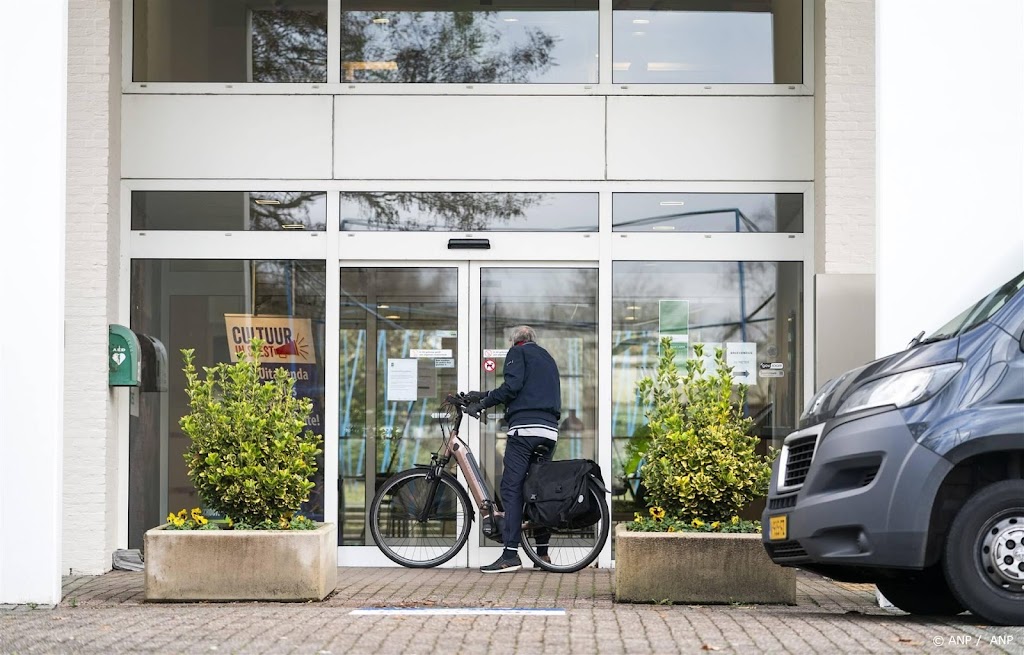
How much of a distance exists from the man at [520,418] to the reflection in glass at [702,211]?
5.01 ft

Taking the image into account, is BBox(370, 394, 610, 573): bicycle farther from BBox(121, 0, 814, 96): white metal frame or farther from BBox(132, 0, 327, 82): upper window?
BBox(132, 0, 327, 82): upper window

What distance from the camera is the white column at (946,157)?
839 centimetres

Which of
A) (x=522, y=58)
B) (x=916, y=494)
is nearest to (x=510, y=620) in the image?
(x=916, y=494)

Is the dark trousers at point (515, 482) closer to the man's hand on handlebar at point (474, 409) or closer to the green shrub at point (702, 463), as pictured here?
the man's hand on handlebar at point (474, 409)

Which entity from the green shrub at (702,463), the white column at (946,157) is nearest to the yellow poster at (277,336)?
the green shrub at (702,463)

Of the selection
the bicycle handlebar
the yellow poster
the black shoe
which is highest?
the yellow poster

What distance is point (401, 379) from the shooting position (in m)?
11.1

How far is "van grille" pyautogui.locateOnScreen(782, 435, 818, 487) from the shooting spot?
715 centimetres

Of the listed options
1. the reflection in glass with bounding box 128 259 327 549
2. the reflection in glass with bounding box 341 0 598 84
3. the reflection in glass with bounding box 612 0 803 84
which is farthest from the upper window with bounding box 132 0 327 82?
the reflection in glass with bounding box 612 0 803 84

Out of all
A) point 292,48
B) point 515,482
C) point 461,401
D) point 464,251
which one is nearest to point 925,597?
point 515,482

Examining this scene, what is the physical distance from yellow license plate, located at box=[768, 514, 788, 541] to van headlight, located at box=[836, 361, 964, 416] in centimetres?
64

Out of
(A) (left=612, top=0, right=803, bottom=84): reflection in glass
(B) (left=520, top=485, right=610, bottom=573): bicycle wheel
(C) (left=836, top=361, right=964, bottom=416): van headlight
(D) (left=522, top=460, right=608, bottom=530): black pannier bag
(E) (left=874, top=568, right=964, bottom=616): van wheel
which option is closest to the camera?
(C) (left=836, top=361, right=964, bottom=416): van headlight

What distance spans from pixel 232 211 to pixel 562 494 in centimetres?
359

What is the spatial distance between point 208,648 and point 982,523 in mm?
3650
